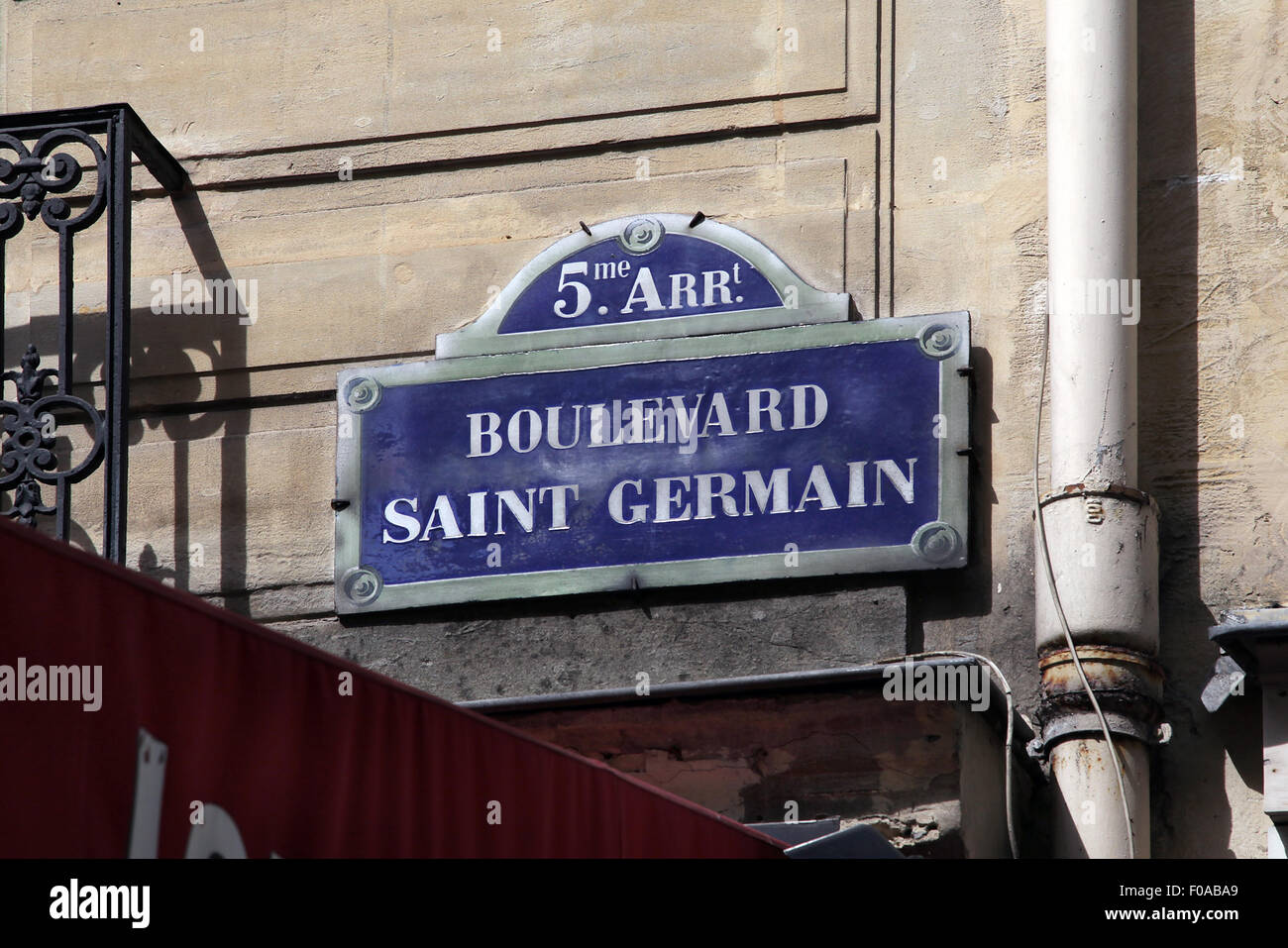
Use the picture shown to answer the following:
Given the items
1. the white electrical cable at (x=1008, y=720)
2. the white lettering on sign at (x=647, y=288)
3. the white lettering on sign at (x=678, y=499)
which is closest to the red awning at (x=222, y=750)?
the white electrical cable at (x=1008, y=720)

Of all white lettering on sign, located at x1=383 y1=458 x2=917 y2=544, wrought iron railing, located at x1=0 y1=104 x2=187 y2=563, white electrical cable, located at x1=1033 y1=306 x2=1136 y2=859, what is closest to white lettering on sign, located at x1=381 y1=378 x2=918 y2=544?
white lettering on sign, located at x1=383 y1=458 x2=917 y2=544

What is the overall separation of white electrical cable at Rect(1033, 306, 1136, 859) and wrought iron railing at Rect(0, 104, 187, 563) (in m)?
2.99

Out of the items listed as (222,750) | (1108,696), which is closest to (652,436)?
(1108,696)

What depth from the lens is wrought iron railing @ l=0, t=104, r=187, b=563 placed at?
25.7 ft

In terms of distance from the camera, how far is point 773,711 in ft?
23.1

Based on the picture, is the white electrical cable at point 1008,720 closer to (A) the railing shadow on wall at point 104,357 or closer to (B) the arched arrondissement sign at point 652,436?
(B) the arched arrondissement sign at point 652,436

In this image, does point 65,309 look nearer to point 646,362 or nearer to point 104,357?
point 104,357

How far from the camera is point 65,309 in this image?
8070 millimetres

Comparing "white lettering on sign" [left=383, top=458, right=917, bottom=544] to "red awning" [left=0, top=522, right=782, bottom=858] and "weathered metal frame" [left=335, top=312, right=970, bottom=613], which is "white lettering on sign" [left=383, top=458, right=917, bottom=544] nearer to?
"weathered metal frame" [left=335, top=312, right=970, bottom=613]

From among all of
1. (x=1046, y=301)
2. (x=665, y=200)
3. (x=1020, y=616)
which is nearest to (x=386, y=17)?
(x=665, y=200)

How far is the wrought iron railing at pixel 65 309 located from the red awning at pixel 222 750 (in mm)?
3084

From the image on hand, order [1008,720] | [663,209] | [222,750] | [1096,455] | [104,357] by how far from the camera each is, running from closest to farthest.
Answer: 1. [222,750]
2. [1008,720]
3. [1096,455]
4. [663,209]
5. [104,357]

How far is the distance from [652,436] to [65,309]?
2116mm

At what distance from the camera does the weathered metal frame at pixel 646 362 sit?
24.5ft
